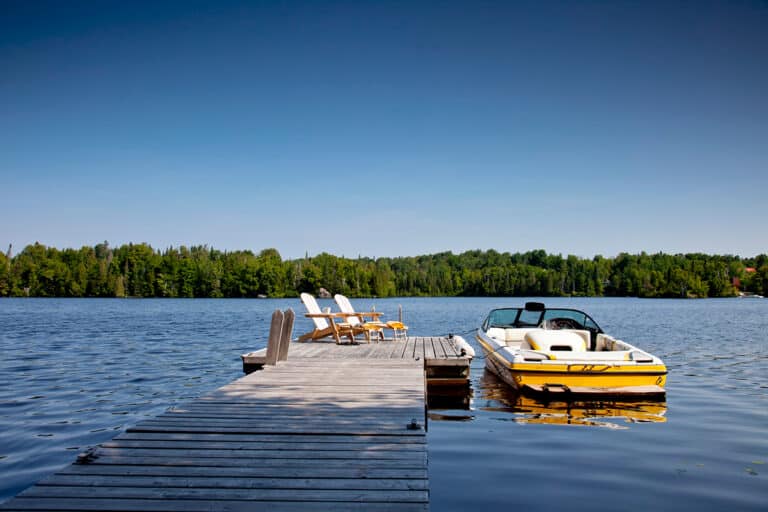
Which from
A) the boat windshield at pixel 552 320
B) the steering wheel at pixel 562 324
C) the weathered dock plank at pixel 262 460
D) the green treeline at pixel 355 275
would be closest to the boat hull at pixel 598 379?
the boat windshield at pixel 552 320

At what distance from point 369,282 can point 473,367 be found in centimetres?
9552

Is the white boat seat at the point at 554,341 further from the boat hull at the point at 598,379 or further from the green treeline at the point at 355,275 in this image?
the green treeline at the point at 355,275

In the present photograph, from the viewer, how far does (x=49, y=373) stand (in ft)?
Answer: 44.4

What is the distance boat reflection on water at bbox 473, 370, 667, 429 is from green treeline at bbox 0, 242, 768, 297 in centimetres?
9734

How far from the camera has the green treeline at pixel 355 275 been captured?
98.6 meters

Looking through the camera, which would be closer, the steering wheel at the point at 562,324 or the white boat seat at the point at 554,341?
the white boat seat at the point at 554,341

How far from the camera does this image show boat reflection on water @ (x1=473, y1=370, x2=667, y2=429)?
29.2 ft

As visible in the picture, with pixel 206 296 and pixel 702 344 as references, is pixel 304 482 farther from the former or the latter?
pixel 206 296

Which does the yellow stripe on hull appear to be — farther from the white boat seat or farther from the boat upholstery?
the boat upholstery

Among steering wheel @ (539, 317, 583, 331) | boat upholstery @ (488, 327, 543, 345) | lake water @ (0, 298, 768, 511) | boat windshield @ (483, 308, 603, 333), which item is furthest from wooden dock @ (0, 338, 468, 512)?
boat upholstery @ (488, 327, 543, 345)

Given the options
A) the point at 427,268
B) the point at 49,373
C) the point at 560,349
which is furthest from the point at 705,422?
the point at 427,268

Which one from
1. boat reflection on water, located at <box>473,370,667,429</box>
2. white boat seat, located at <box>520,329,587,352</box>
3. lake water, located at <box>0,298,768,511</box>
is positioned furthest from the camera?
white boat seat, located at <box>520,329,587,352</box>

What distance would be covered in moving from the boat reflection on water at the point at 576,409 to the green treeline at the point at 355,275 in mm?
97339

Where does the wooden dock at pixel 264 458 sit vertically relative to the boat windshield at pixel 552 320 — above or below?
below
